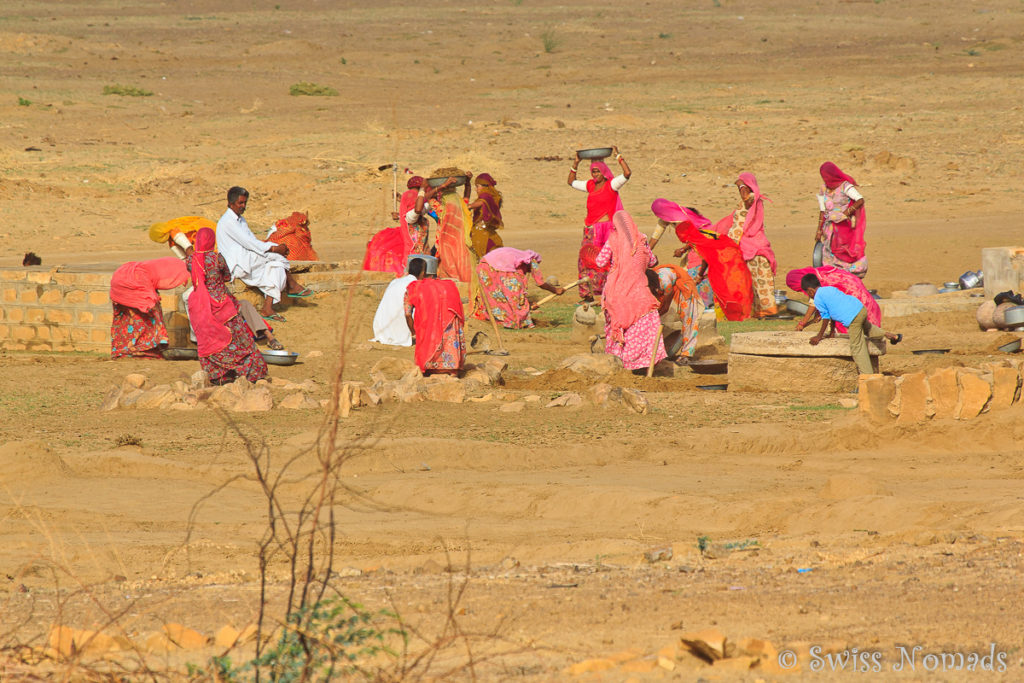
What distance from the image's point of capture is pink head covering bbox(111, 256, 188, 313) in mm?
11094

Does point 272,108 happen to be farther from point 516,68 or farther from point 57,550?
point 57,550

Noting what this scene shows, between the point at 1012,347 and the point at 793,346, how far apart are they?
249cm

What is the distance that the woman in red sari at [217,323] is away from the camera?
31.6 feet

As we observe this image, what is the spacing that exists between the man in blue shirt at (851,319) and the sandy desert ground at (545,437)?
0.39m

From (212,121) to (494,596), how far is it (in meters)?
24.7

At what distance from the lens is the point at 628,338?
34.1 ft

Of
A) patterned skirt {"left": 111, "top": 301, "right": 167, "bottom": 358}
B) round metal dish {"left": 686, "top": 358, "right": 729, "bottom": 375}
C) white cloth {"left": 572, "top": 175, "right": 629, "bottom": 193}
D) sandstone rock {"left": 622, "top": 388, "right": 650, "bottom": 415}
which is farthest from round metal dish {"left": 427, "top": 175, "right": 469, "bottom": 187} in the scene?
sandstone rock {"left": 622, "top": 388, "right": 650, "bottom": 415}

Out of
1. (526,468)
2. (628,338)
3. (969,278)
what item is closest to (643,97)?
(969,278)

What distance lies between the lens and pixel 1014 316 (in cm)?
1176

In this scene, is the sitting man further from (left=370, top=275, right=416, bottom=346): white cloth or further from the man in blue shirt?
the man in blue shirt

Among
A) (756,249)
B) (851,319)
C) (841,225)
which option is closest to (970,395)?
(851,319)

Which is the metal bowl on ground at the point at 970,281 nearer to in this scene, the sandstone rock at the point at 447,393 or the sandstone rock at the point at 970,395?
the sandstone rock at the point at 970,395

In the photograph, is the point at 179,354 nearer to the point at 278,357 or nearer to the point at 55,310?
the point at 278,357

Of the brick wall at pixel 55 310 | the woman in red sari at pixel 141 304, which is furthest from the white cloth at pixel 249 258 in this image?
the woman in red sari at pixel 141 304
